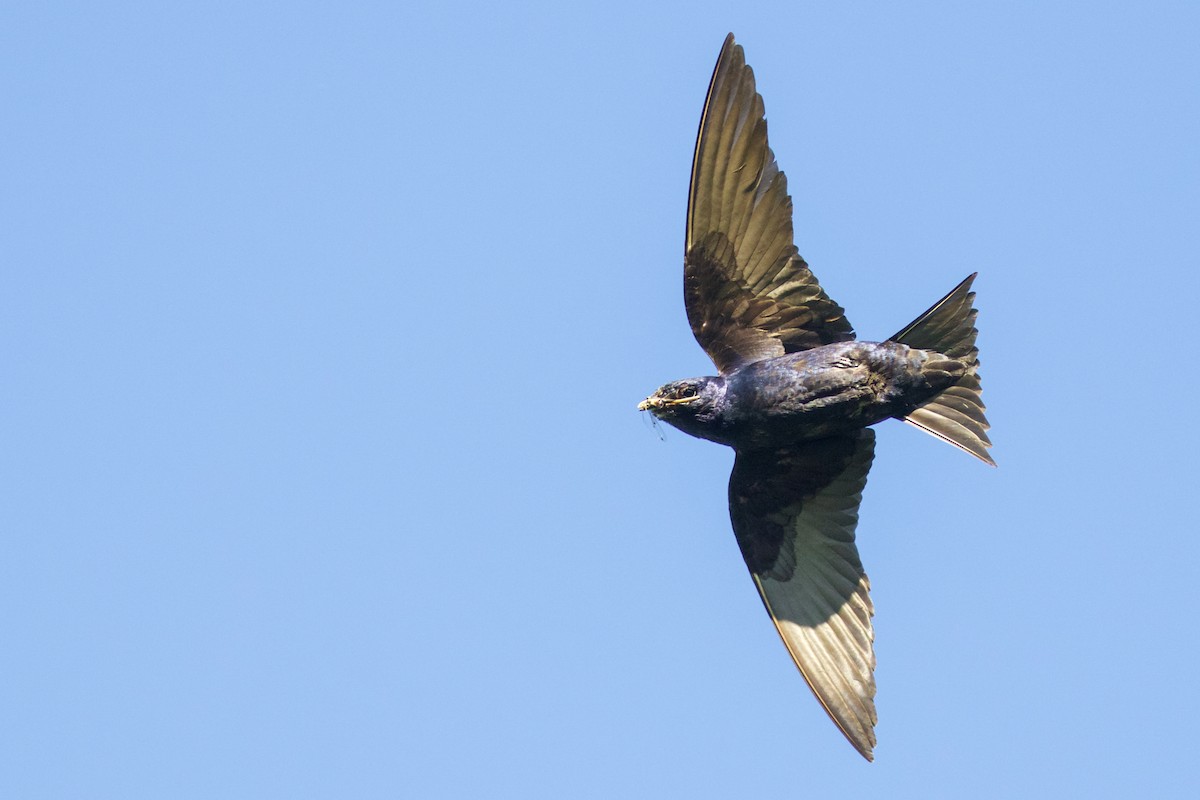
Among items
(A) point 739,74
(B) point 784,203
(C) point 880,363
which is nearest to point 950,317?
(C) point 880,363

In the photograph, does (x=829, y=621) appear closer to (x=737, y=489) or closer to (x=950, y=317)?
(x=737, y=489)

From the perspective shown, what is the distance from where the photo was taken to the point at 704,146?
11633 mm

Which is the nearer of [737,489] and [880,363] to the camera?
[880,363]

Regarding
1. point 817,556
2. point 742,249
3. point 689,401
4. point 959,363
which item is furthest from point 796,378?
point 817,556

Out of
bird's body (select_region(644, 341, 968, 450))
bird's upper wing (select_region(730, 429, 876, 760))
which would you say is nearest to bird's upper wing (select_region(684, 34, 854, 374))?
bird's body (select_region(644, 341, 968, 450))

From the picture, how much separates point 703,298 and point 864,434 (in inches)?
59.7

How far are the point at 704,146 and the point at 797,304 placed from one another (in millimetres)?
1214

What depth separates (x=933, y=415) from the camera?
39.2 feet

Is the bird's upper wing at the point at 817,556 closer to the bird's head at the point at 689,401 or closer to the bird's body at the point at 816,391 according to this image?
the bird's body at the point at 816,391

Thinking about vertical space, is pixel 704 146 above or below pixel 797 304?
above

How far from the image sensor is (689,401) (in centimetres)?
1169

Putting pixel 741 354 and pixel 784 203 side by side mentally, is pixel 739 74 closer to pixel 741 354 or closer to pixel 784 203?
pixel 784 203

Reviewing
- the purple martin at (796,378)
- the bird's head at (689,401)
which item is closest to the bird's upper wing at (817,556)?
the purple martin at (796,378)

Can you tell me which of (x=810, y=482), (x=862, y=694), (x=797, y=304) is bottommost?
(x=862, y=694)
